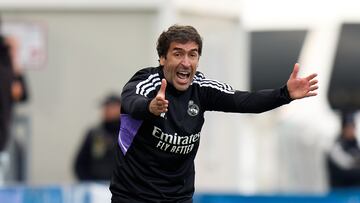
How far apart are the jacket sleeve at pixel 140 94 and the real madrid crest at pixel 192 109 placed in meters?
0.24

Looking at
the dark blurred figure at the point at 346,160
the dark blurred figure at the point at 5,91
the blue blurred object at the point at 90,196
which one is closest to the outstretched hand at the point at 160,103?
the blue blurred object at the point at 90,196

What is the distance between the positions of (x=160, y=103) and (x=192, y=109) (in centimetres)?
55

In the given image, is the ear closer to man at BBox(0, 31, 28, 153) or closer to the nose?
the nose

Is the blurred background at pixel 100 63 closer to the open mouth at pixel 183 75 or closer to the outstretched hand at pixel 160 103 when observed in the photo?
the open mouth at pixel 183 75

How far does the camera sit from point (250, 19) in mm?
16891

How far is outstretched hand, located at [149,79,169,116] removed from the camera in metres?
7.31

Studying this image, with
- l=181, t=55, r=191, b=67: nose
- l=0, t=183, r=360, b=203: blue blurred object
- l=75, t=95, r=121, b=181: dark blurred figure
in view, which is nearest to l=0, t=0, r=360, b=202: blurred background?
l=75, t=95, r=121, b=181: dark blurred figure

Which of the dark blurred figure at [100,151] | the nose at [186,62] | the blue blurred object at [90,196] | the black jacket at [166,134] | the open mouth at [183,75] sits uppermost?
the nose at [186,62]

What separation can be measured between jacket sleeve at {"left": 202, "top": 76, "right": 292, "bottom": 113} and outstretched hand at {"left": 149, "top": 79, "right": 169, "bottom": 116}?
59 centimetres

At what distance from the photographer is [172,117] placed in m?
7.74

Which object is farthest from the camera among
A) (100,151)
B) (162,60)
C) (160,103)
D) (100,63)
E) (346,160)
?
(346,160)

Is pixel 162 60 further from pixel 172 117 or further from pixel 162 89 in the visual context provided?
pixel 162 89

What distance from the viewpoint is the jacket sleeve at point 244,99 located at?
311 inches

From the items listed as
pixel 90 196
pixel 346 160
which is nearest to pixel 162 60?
pixel 90 196
